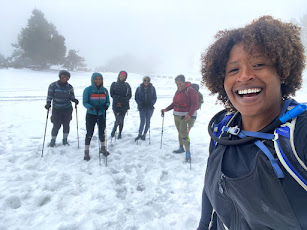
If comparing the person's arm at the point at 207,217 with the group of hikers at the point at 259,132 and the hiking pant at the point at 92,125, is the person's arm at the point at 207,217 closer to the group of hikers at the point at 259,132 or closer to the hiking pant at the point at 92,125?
the group of hikers at the point at 259,132

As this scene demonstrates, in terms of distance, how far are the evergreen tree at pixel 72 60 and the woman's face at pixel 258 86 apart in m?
43.1

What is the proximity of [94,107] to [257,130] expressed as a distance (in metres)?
4.48

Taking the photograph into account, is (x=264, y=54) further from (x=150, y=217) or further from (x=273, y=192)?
(x=150, y=217)

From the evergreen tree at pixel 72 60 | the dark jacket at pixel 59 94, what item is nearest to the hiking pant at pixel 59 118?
the dark jacket at pixel 59 94

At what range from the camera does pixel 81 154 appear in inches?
208

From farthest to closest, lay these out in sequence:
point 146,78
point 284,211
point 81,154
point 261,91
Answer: point 146,78, point 81,154, point 261,91, point 284,211

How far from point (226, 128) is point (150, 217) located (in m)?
2.50

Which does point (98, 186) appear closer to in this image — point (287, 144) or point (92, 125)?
point (92, 125)

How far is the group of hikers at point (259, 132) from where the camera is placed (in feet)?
3.07

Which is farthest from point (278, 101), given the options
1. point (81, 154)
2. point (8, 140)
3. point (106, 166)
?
point (8, 140)

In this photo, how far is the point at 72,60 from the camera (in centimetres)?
3997

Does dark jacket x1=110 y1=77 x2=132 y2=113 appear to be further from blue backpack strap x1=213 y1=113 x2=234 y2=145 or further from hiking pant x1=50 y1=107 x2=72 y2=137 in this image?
blue backpack strap x1=213 y1=113 x2=234 y2=145

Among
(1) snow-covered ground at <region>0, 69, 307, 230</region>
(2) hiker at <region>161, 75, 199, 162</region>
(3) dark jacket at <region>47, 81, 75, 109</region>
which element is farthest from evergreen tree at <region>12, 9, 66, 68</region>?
(2) hiker at <region>161, 75, 199, 162</region>

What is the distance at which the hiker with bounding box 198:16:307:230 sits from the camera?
95 cm
